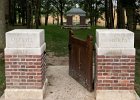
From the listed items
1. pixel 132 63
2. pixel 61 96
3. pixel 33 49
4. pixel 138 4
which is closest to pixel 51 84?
pixel 61 96

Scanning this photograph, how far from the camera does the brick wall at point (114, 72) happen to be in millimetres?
8016

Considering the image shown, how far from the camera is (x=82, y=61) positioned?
9367mm

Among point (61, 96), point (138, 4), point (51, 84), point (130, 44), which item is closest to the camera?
point (130, 44)

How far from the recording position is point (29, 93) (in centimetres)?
812

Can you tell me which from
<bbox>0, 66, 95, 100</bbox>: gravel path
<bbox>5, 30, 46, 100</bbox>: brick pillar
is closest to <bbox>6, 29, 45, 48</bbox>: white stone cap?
<bbox>5, 30, 46, 100</bbox>: brick pillar

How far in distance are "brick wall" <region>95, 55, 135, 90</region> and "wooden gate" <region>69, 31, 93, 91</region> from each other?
60 centimetres

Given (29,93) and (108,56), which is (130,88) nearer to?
(108,56)

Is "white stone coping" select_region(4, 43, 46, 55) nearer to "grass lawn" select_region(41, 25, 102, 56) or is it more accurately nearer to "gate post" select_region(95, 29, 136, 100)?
"gate post" select_region(95, 29, 136, 100)

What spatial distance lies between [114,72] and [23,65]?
1.99m

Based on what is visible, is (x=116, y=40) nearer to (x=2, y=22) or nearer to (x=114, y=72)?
(x=114, y=72)

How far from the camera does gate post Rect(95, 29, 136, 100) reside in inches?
313

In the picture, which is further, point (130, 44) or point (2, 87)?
point (2, 87)

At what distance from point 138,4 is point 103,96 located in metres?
12.9

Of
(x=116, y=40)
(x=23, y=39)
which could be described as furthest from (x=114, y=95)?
(x=23, y=39)
